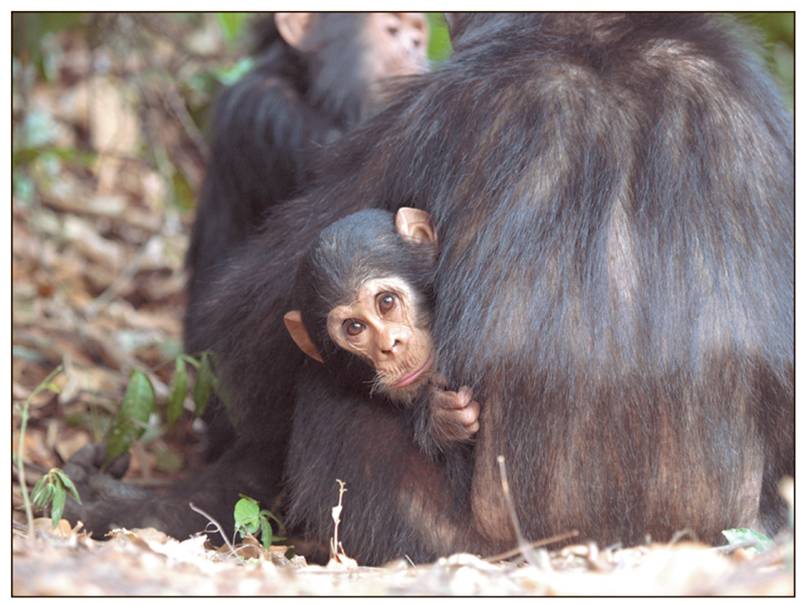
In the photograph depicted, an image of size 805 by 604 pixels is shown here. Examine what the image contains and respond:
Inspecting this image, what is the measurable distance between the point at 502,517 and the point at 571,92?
1.37 metres

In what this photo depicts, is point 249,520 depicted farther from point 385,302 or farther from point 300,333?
point 385,302

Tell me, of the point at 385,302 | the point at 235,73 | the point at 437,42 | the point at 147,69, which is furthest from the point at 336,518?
the point at 147,69

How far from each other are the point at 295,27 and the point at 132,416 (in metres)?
2.72

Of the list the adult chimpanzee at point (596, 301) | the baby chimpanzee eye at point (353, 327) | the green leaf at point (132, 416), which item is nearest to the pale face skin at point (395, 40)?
the green leaf at point (132, 416)

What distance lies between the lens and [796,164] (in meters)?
4.24

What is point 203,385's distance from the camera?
5.45 metres

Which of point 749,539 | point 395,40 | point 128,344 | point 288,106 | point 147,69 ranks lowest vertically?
point 128,344

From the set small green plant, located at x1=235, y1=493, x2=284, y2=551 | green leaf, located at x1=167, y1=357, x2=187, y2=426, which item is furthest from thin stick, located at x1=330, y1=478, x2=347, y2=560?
green leaf, located at x1=167, y1=357, x2=187, y2=426

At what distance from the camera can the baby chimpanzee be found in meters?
4.15

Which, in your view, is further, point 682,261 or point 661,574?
point 682,261

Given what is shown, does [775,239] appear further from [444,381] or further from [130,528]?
[130,528]

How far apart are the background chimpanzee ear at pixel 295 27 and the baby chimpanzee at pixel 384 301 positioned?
10.4 feet

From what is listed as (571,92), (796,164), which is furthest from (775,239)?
(571,92)

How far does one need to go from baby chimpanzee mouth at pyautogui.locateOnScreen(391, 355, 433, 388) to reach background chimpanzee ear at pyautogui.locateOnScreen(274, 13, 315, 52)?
11.5 ft
